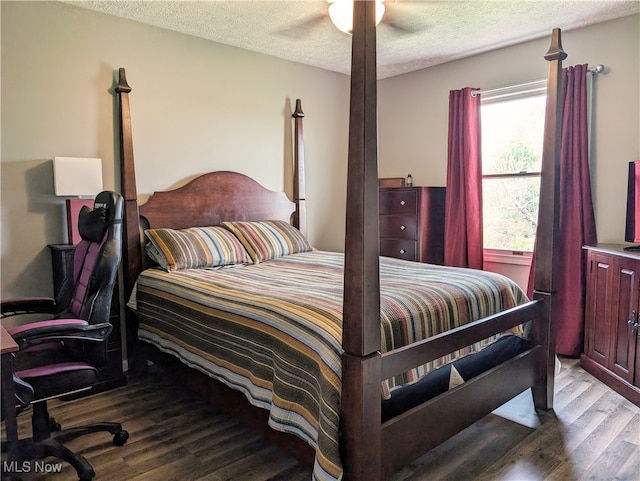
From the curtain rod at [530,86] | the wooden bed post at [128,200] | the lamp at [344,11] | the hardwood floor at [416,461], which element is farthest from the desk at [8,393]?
the curtain rod at [530,86]

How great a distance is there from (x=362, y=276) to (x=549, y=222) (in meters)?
1.47

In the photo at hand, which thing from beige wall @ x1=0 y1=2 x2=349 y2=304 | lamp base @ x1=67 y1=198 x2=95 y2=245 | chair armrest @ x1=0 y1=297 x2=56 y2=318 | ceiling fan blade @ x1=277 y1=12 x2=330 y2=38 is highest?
ceiling fan blade @ x1=277 y1=12 x2=330 y2=38

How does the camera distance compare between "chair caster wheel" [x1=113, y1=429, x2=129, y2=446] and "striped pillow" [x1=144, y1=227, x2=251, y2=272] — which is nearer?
"chair caster wheel" [x1=113, y1=429, x2=129, y2=446]

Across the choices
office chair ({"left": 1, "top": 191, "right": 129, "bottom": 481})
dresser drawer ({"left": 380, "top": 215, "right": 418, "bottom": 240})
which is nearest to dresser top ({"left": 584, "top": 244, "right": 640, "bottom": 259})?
dresser drawer ({"left": 380, "top": 215, "right": 418, "bottom": 240})

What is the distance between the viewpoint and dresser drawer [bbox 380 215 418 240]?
13.4ft

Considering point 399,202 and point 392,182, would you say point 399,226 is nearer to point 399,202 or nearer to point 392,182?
point 399,202

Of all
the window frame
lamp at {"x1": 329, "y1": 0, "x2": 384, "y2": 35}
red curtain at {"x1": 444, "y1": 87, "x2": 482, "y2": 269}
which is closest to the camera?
lamp at {"x1": 329, "y1": 0, "x2": 384, "y2": 35}

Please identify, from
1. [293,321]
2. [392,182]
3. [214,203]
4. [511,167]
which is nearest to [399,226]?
[392,182]

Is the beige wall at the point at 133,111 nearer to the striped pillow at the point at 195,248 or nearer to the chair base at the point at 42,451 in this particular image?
the striped pillow at the point at 195,248

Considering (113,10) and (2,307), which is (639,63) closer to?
(113,10)

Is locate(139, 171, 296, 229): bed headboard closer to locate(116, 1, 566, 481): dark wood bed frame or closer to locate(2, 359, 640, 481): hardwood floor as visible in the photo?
locate(116, 1, 566, 481): dark wood bed frame

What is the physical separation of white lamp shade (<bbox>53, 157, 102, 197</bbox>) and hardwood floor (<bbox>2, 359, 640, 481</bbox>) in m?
1.30

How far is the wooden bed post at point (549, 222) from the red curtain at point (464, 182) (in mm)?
1509

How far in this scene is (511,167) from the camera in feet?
12.9
